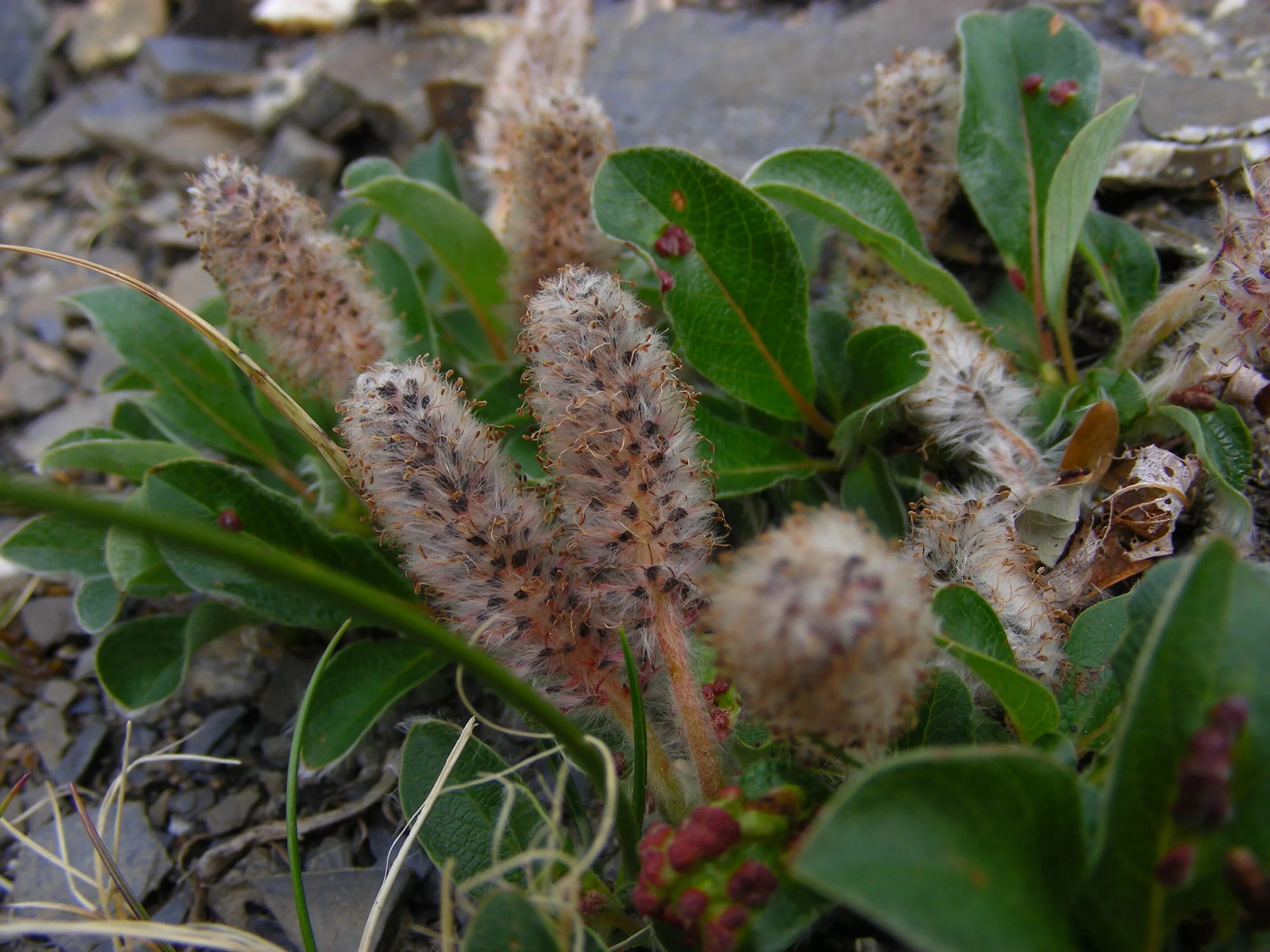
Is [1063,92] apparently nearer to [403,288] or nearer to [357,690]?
[403,288]

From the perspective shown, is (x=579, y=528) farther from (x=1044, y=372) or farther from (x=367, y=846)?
(x=1044, y=372)

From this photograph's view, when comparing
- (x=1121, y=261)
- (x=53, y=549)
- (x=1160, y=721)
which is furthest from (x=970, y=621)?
(x=53, y=549)

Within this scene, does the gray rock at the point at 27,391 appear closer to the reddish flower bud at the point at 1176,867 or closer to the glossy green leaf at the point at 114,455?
the glossy green leaf at the point at 114,455

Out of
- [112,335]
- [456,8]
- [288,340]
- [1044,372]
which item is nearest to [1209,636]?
[1044,372]

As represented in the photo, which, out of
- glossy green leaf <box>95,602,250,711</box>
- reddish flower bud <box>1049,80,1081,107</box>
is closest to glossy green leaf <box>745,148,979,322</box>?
reddish flower bud <box>1049,80,1081,107</box>

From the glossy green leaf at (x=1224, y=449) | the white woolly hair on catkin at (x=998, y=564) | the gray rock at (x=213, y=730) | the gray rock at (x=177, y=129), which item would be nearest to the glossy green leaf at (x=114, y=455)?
the gray rock at (x=213, y=730)
